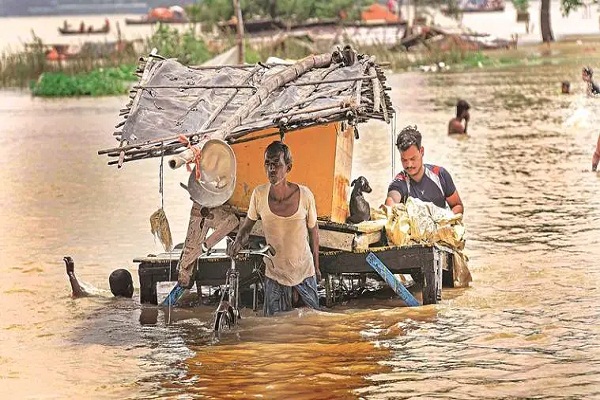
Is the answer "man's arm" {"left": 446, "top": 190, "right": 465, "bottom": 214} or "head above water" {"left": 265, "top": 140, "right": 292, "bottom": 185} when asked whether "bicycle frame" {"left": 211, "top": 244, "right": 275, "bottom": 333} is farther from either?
"man's arm" {"left": 446, "top": 190, "right": 465, "bottom": 214}

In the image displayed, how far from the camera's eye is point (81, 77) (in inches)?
1410

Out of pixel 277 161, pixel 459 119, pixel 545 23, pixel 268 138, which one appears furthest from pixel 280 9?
pixel 277 161

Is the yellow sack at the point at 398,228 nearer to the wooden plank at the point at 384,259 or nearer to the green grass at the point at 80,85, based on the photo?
the wooden plank at the point at 384,259

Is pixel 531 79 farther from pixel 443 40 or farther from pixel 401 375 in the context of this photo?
pixel 401 375

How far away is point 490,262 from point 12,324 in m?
3.80

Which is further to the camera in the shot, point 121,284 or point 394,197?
point 121,284

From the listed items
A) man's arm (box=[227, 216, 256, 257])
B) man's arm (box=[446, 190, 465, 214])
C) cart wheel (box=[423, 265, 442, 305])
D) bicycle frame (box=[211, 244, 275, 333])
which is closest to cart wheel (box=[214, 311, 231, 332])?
bicycle frame (box=[211, 244, 275, 333])

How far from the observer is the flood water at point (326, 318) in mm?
7812

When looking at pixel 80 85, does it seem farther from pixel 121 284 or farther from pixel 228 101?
pixel 228 101

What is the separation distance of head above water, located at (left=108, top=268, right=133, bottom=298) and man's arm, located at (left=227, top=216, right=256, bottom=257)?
1.71 metres

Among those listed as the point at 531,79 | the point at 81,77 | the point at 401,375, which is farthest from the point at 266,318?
the point at 81,77

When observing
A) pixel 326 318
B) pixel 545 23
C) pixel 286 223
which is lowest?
pixel 326 318

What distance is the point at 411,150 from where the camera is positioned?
9594mm

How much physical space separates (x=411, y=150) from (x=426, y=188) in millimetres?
357
